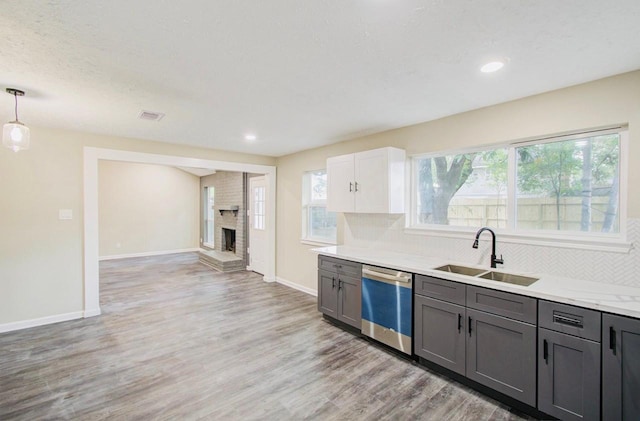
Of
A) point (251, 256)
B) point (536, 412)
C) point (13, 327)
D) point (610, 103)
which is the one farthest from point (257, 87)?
point (251, 256)

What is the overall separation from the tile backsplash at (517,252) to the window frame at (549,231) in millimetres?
44

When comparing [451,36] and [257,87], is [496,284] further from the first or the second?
[257,87]

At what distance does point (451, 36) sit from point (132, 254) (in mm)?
9239

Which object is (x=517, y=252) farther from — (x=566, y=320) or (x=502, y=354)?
(x=502, y=354)

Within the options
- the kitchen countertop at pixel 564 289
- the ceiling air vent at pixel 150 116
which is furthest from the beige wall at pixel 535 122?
the ceiling air vent at pixel 150 116

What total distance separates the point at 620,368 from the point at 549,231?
1.14 metres

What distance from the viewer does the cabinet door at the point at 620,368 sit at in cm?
167

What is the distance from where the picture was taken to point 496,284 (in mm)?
2184

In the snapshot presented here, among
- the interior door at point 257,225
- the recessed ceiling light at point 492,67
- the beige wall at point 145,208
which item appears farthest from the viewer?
the beige wall at point 145,208

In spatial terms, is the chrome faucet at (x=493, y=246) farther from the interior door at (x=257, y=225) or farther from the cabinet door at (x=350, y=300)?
the interior door at (x=257, y=225)

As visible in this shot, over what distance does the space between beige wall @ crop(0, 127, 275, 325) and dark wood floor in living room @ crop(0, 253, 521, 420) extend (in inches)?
14.1

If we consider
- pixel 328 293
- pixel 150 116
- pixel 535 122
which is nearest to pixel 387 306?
pixel 328 293

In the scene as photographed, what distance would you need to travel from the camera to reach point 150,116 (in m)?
3.17

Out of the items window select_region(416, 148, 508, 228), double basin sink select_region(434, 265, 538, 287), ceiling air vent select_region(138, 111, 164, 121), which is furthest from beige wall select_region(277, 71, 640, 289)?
ceiling air vent select_region(138, 111, 164, 121)
